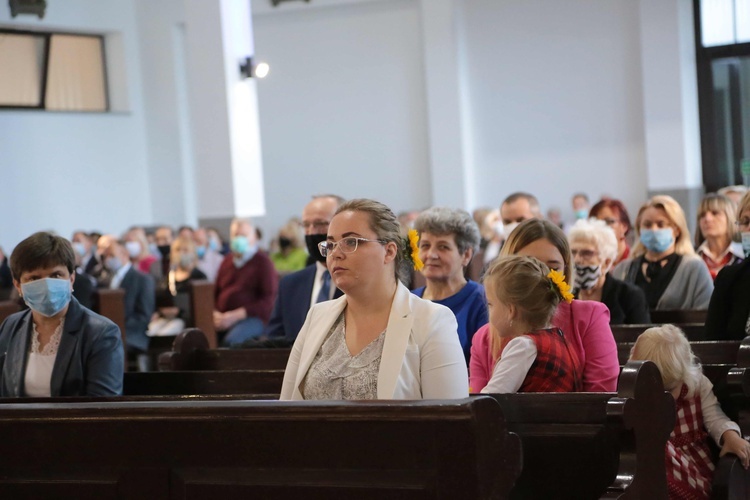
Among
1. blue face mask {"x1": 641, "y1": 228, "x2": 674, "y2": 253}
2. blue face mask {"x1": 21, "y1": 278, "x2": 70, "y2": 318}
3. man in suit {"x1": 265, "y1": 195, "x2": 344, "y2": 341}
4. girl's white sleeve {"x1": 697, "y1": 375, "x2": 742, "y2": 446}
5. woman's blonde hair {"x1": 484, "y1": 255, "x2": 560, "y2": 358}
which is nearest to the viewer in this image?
woman's blonde hair {"x1": 484, "y1": 255, "x2": 560, "y2": 358}

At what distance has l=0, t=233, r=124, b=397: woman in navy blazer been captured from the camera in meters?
3.68

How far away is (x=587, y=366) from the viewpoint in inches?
132

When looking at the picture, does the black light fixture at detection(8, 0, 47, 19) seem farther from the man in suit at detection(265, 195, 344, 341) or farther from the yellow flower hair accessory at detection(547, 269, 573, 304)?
the yellow flower hair accessory at detection(547, 269, 573, 304)

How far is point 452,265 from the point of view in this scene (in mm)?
4168

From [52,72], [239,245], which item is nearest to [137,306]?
[239,245]

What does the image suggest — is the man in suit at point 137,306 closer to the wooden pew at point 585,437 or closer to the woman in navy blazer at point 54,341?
the woman in navy blazer at point 54,341

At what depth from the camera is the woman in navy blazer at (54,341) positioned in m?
3.68

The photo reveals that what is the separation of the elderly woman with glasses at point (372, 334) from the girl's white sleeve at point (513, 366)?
0.94 feet

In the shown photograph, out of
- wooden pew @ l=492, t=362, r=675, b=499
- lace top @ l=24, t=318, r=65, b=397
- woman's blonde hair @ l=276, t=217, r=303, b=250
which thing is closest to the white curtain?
woman's blonde hair @ l=276, t=217, r=303, b=250

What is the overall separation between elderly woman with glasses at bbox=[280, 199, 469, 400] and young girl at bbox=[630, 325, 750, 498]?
89 centimetres

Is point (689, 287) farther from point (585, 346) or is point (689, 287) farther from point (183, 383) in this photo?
point (183, 383)

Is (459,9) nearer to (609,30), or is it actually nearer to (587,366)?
(609,30)

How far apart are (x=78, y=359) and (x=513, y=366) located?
5.42 ft

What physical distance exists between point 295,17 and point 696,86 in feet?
20.0
